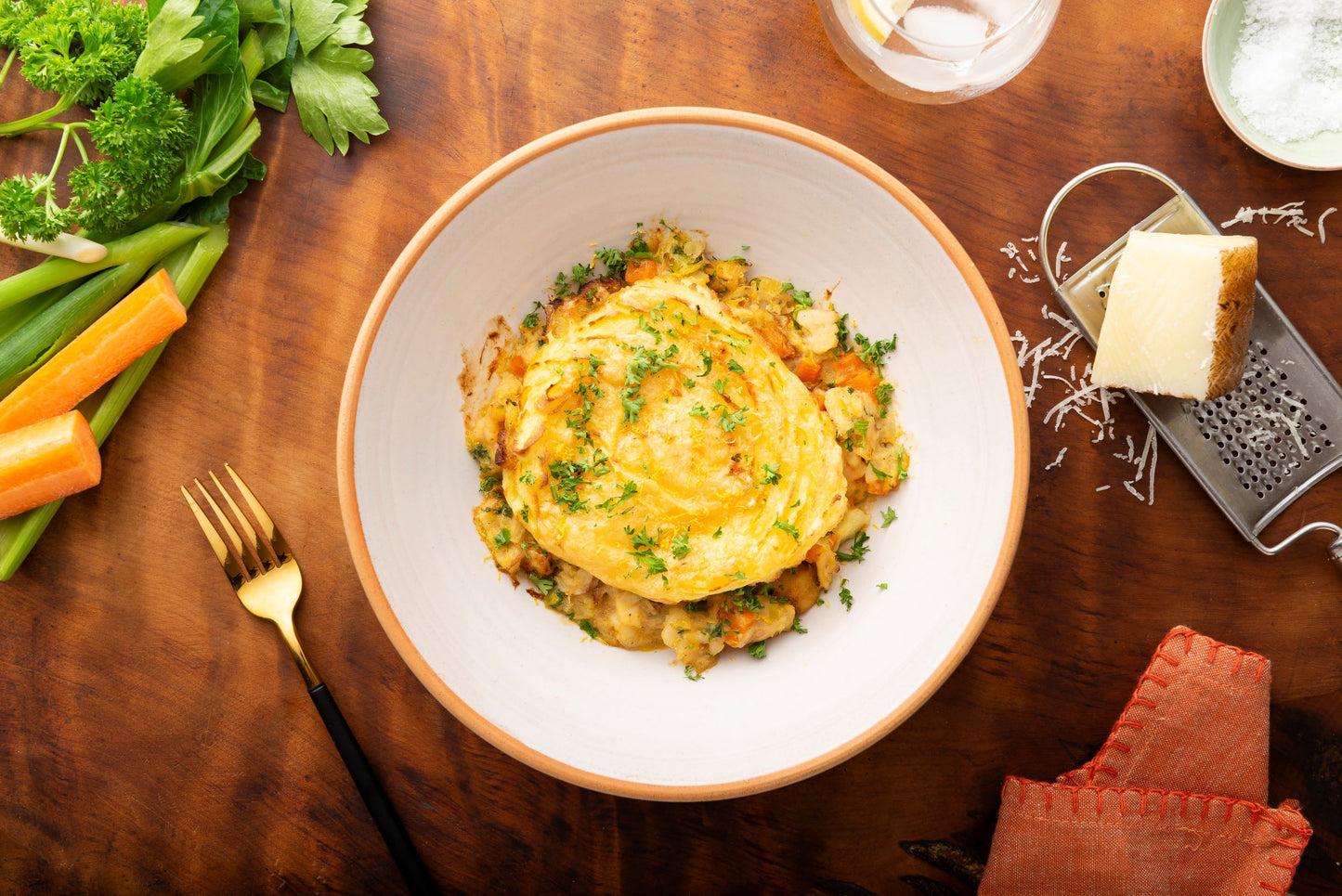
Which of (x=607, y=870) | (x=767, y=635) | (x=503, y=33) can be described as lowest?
(x=607, y=870)

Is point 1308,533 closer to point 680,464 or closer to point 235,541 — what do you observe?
point 680,464

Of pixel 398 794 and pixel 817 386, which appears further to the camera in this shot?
pixel 398 794

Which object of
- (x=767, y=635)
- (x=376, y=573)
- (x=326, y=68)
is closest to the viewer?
(x=376, y=573)

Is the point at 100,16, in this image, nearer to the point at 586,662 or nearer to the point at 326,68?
the point at 326,68

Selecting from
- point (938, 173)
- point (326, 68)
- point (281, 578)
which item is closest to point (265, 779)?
point (281, 578)

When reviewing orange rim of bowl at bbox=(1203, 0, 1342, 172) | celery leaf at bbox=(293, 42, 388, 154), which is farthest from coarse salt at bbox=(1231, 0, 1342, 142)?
celery leaf at bbox=(293, 42, 388, 154)

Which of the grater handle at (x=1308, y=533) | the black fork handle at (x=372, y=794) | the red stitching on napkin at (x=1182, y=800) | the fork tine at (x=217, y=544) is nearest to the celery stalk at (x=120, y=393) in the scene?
the fork tine at (x=217, y=544)
